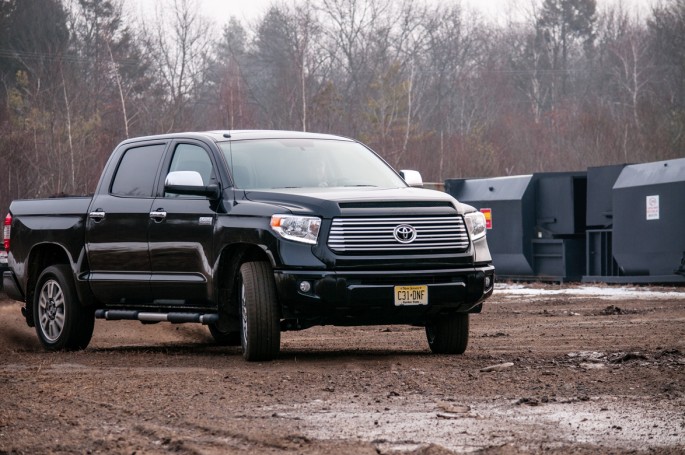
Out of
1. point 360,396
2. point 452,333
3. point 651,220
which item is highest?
point 651,220

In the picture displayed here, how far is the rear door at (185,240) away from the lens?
35.8ft

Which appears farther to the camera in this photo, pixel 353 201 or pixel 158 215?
pixel 158 215

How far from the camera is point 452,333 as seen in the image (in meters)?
11.0

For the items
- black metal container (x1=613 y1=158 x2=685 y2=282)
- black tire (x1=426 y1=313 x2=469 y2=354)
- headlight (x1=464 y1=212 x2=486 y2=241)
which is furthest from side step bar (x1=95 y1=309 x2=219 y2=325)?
black metal container (x1=613 y1=158 x2=685 y2=282)

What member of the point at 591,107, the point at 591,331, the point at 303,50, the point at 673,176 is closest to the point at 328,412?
the point at 591,331


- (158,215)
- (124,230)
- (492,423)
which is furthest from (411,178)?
(492,423)

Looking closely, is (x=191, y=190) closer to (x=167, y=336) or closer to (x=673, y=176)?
(x=167, y=336)

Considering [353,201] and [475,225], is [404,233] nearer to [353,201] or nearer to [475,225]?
[353,201]

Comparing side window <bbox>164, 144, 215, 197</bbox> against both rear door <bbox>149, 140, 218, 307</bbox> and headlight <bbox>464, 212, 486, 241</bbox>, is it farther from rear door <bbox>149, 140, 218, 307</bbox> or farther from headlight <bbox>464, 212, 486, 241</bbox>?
headlight <bbox>464, 212, 486, 241</bbox>

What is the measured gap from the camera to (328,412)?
7.53 m

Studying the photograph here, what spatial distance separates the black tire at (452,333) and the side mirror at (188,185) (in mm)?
2152

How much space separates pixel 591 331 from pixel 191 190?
484 cm

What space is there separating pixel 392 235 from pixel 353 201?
394 mm

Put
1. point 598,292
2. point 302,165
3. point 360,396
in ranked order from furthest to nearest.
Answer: point 598,292, point 302,165, point 360,396
